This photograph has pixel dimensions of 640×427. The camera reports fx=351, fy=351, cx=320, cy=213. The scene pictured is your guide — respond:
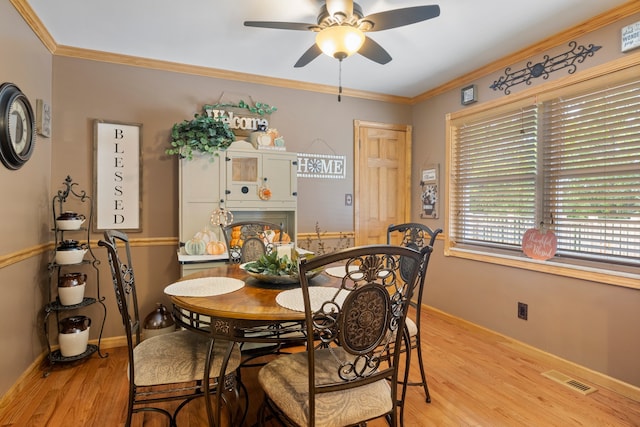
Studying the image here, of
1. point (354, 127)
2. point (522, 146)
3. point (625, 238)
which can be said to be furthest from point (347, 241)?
point (625, 238)

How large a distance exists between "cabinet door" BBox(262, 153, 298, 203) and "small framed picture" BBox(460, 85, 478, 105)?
1.79 meters

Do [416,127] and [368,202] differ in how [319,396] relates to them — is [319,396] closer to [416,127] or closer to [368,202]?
[368,202]

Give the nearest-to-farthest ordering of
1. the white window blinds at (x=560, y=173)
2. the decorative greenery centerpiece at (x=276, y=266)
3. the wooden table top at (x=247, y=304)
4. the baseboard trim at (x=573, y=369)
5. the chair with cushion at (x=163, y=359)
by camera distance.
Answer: the wooden table top at (x=247, y=304)
the chair with cushion at (x=163, y=359)
the decorative greenery centerpiece at (x=276, y=266)
the baseboard trim at (x=573, y=369)
the white window blinds at (x=560, y=173)

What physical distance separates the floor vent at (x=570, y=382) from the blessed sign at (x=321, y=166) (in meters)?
2.55

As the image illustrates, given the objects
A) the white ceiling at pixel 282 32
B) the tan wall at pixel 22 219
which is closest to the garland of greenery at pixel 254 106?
the white ceiling at pixel 282 32

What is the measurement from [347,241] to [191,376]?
8.46 ft

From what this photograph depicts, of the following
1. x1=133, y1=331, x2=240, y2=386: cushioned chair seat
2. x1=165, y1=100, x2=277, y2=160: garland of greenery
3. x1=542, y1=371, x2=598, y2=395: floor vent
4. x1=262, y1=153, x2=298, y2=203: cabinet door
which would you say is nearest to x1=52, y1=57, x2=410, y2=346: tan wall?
x1=165, y1=100, x2=277, y2=160: garland of greenery

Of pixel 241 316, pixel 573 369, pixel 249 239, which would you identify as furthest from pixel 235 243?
pixel 573 369

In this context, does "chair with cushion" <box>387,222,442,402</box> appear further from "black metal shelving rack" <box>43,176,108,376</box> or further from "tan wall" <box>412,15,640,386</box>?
"black metal shelving rack" <box>43,176,108,376</box>

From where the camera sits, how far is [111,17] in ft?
7.96

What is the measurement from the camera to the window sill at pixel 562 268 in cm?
228

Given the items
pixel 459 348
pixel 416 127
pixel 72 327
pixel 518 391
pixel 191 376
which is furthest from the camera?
pixel 416 127

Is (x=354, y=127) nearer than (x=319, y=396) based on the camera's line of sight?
No

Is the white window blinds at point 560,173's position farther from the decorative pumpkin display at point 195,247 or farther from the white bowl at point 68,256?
the white bowl at point 68,256
